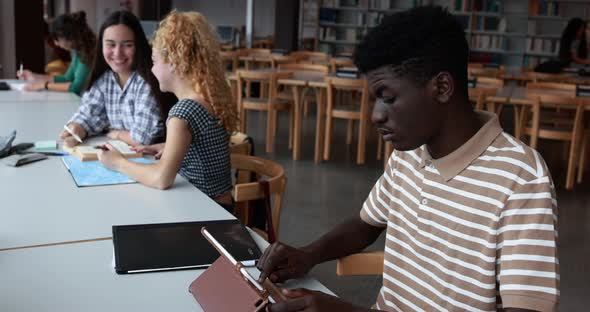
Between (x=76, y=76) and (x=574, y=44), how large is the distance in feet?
21.5

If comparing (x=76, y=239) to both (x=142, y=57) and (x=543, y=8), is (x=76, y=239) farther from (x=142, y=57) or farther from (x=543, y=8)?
(x=543, y=8)

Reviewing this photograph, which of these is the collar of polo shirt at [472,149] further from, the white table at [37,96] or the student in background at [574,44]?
the student in background at [574,44]

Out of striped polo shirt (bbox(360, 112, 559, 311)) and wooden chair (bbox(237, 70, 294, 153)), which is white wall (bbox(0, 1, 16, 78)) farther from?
striped polo shirt (bbox(360, 112, 559, 311))

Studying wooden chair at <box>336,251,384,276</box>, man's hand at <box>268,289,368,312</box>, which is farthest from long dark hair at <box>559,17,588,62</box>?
man's hand at <box>268,289,368,312</box>

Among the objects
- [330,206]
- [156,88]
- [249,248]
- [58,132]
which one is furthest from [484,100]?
[249,248]

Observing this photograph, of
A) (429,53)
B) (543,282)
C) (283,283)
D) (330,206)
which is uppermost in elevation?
(429,53)

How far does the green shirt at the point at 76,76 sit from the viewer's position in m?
4.04

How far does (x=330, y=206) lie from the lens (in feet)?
13.4

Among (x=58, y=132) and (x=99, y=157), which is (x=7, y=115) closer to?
(x=58, y=132)

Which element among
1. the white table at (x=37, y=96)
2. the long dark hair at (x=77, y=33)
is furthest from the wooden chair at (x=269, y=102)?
the white table at (x=37, y=96)

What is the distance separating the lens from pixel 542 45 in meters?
9.45

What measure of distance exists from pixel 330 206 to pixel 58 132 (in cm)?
190

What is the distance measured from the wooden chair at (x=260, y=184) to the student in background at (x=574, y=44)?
6703 mm

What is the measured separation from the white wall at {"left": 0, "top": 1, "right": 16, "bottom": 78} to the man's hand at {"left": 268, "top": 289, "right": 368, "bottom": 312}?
5453 mm
